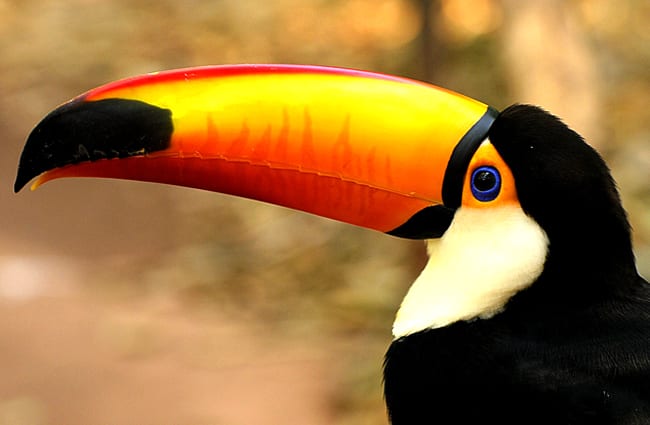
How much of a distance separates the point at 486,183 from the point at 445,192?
0.09 metres

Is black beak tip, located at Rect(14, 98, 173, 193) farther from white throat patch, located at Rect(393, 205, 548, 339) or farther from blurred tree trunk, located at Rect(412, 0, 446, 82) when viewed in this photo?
blurred tree trunk, located at Rect(412, 0, 446, 82)

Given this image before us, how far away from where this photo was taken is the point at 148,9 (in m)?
9.65

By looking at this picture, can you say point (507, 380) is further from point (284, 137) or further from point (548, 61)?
point (548, 61)

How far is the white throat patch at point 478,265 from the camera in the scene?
1.91 m

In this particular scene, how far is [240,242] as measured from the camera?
21.4ft

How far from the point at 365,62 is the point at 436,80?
10.3 feet

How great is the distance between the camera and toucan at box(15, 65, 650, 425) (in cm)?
188

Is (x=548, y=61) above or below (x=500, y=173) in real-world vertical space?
above

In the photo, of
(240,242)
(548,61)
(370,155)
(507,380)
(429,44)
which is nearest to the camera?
(507,380)

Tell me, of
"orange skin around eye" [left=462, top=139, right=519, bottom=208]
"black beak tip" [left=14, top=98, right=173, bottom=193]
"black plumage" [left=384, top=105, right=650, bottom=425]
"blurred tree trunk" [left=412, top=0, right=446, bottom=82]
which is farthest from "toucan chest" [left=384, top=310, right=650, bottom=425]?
"blurred tree trunk" [left=412, top=0, right=446, bottom=82]

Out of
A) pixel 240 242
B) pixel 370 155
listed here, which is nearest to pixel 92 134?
pixel 370 155

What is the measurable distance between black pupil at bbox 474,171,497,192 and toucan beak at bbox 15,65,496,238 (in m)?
0.03

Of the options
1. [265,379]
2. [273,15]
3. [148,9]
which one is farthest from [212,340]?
[148,9]

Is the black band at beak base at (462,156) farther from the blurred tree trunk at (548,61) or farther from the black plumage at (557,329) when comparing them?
the blurred tree trunk at (548,61)
